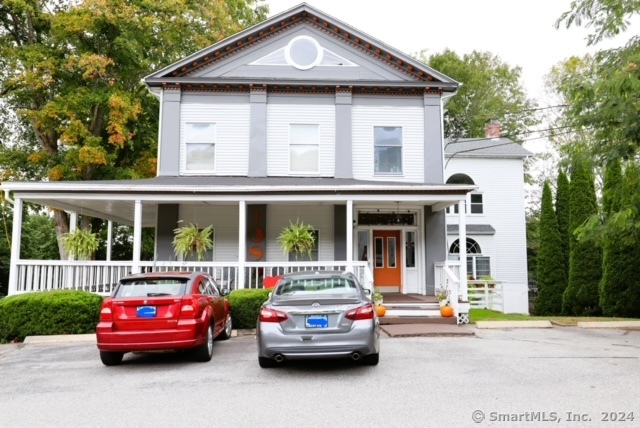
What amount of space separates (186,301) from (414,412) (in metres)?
3.97

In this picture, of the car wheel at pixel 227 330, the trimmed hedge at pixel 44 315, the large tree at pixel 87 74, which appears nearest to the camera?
the car wheel at pixel 227 330

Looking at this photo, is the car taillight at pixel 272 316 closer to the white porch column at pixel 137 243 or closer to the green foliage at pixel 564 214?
the white porch column at pixel 137 243

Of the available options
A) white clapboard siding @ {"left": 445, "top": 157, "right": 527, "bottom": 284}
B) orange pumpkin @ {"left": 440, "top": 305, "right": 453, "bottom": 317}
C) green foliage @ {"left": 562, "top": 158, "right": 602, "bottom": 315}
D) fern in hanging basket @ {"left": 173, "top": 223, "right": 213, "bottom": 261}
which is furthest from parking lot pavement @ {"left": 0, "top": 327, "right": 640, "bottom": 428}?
white clapboard siding @ {"left": 445, "top": 157, "right": 527, "bottom": 284}

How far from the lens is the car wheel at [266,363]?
7.24 m

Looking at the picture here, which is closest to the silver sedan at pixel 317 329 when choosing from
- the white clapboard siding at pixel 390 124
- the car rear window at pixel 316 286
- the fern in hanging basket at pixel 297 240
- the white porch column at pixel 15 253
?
the car rear window at pixel 316 286

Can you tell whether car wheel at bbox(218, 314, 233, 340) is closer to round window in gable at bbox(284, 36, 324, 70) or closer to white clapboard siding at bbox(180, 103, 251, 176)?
white clapboard siding at bbox(180, 103, 251, 176)

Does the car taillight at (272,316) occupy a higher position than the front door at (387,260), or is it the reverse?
the front door at (387,260)

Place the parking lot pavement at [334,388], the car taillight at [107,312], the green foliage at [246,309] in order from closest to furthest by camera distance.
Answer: the parking lot pavement at [334,388]
the car taillight at [107,312]
the green foliage at [246,309]

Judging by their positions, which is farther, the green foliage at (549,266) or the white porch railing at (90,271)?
the green foliage at (549,266)

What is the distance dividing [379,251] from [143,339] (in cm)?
970

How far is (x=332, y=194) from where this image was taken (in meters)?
13.1

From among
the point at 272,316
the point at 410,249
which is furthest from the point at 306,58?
the point at 272,316

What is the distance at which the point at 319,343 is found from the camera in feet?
21.7

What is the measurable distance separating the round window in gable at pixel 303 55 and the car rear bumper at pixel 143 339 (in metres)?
11.0
